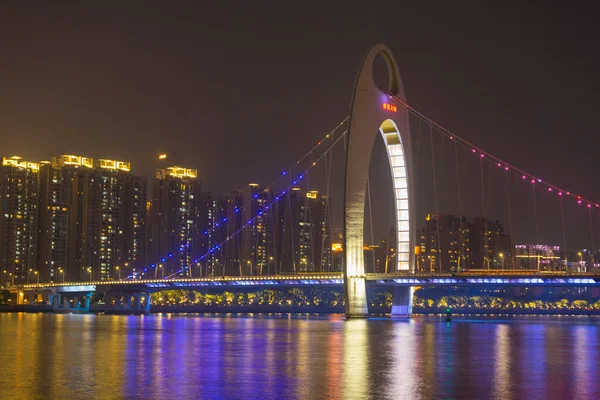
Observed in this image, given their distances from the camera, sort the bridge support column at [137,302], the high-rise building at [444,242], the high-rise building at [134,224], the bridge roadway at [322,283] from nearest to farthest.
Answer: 1. the bridge roadway at [322,283]
2. the bridge support column at [137,302]
3. the high-rise building at [444,242]
4. the high-rise building at [134,224]

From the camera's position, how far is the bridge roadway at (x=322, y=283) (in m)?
61.7

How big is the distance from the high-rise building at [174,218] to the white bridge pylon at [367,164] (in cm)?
7585

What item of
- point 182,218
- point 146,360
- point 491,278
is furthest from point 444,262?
point 146,360

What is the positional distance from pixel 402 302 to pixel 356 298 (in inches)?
387

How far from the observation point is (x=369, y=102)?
65.2 m

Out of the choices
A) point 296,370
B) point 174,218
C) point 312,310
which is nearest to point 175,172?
point 174,218

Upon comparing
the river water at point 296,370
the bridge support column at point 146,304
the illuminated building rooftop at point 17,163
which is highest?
the illuminated building rooftop at point 17,163

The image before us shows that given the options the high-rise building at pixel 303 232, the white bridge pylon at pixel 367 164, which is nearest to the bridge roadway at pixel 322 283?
the white bridge pylon at pixel 367 164

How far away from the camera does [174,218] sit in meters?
144

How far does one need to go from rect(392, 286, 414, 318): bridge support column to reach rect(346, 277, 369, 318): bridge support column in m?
7.73

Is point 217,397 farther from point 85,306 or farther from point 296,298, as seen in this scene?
point 296,298

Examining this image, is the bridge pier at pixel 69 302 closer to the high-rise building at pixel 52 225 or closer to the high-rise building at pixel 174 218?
the high-rise building at pixel 52 225

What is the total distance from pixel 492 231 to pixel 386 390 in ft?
386

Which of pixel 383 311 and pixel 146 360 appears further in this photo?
pixel 383 311
